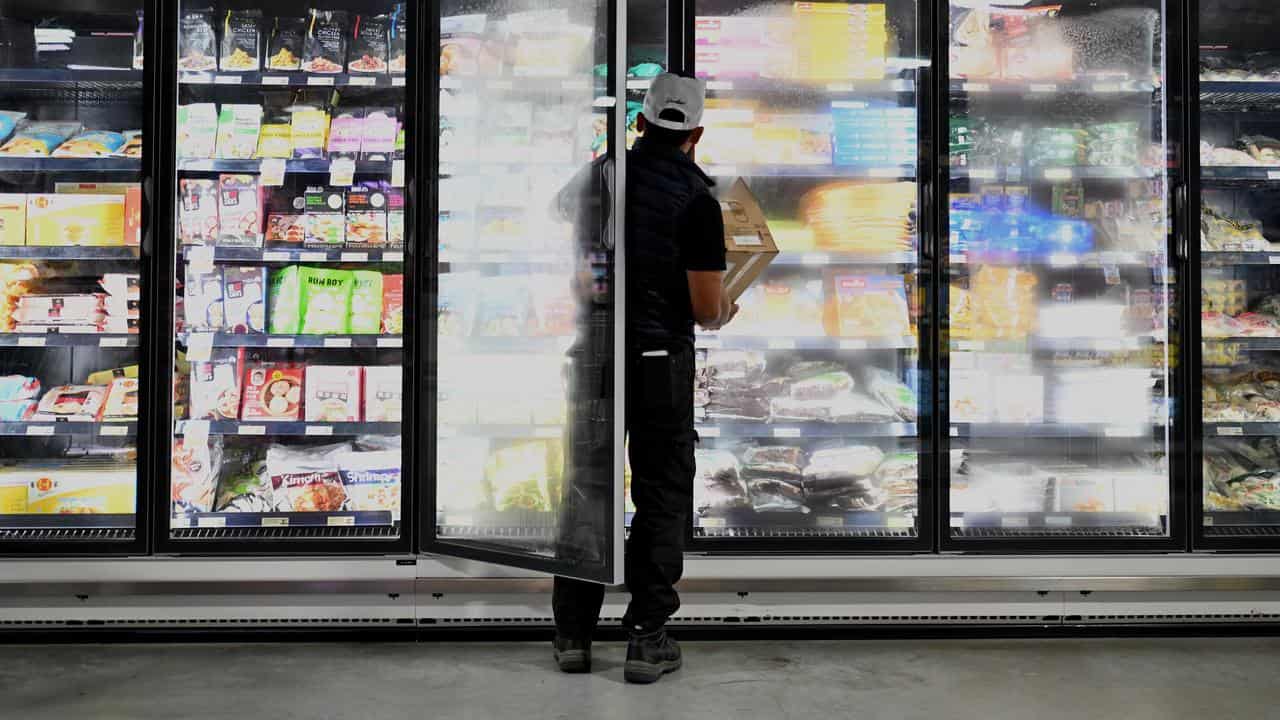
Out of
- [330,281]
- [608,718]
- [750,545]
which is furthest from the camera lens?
[330,281]

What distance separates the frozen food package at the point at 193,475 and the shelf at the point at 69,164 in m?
0.95

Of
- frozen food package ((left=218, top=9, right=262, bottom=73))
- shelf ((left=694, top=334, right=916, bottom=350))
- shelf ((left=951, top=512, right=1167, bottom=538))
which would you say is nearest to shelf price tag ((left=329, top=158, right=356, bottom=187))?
frozen food package ((left=218, top=9, right=262, bottom=73))

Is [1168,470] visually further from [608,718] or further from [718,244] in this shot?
[608,718]

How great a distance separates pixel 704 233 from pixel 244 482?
6.42ft

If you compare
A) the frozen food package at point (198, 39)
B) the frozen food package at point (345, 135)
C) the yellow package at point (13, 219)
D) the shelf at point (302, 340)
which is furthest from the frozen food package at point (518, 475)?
the yellow package at point (13, 219)

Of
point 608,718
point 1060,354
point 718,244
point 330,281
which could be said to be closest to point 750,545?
point 608,718

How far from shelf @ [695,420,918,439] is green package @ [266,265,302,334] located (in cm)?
150

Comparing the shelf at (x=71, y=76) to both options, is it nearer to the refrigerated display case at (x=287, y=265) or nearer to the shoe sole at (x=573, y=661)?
the refrigerated display case at (x=287, y=265)

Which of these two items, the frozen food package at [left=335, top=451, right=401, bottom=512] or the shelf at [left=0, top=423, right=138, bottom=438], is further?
the frozen food package at [left=335, top=451, right=401, bottom=512]

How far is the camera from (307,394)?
3590 mm

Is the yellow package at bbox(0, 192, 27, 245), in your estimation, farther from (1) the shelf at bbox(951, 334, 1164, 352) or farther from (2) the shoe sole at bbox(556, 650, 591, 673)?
(1) the shelf at bbox(951, 334, 1164, 352)

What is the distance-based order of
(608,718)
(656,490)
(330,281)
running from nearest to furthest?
1. (608,718)
2. (656,490)
3. (330,281)

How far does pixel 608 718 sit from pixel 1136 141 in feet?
9.22

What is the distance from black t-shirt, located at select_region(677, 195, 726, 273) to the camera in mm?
2771
